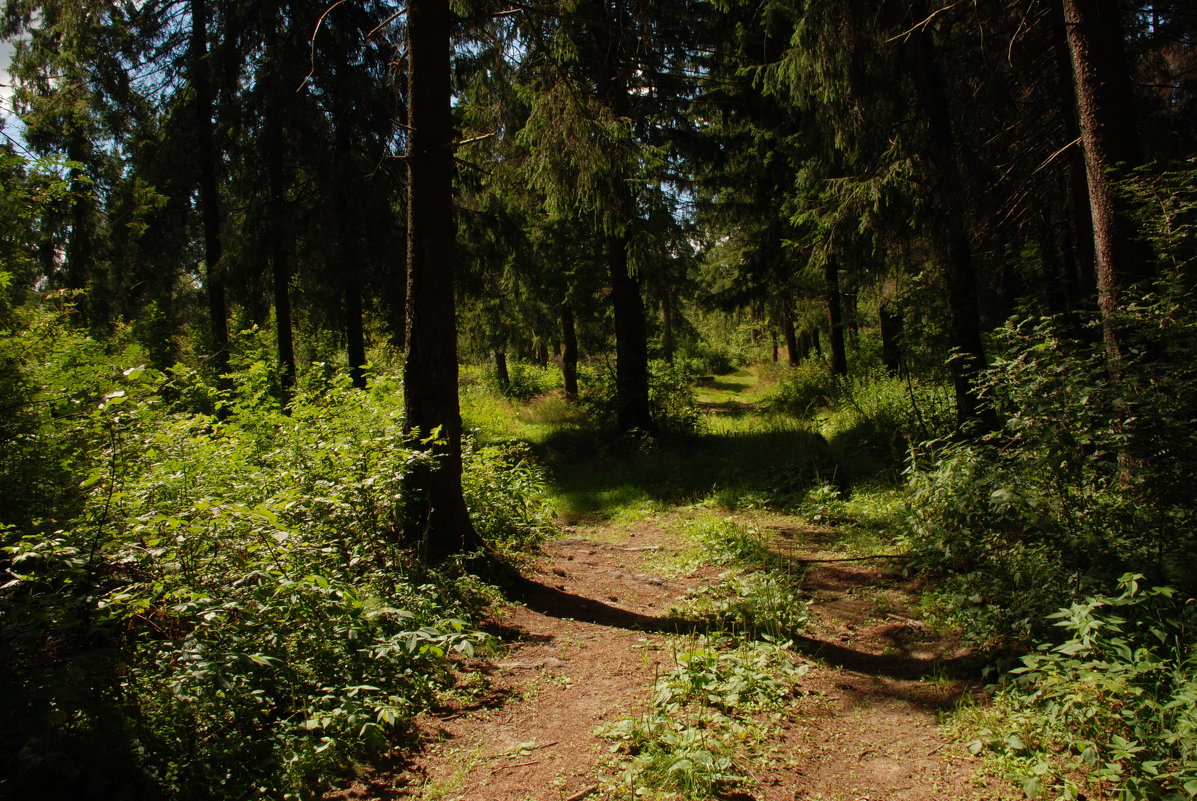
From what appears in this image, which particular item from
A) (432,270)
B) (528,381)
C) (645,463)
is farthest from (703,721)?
(528,381)

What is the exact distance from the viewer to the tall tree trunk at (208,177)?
574 inches

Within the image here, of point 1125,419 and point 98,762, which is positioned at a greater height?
point 1125,419

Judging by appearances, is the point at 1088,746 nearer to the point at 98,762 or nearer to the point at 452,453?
the point at 98,762

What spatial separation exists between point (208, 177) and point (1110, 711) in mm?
18428

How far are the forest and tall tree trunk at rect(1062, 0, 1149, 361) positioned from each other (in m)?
0.03

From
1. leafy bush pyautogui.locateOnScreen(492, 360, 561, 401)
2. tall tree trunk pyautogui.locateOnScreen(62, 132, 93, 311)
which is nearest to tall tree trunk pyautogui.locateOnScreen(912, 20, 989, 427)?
leafy bush pyautogui.locateOnScreen(492, 360, 561, 401)

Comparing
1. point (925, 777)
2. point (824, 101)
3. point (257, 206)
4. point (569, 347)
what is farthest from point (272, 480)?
point (569, 347)

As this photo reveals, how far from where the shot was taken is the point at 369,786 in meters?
3.01

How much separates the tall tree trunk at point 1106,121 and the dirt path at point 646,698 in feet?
10.8

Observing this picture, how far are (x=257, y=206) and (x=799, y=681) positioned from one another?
1418cm

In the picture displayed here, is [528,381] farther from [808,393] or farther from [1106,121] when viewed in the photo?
[1106,121]

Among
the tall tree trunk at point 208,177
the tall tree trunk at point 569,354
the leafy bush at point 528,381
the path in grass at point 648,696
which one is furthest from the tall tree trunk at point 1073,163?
the leafy bush at point 528,381

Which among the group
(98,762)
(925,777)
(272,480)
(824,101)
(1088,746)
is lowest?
(925,777)

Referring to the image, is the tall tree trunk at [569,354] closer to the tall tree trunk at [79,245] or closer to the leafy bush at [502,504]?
the leafy bush at [502,504]
